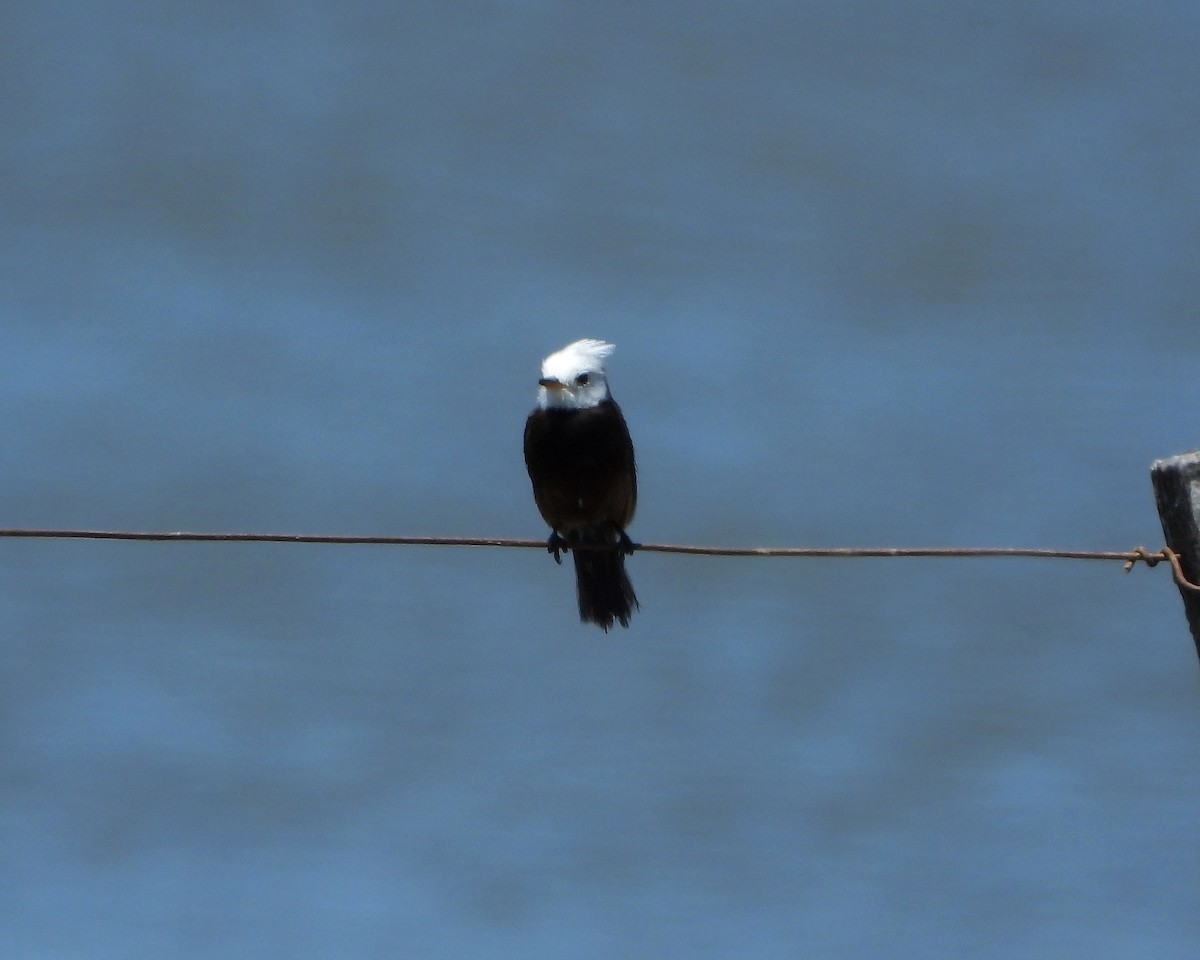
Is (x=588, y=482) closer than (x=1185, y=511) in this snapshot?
No

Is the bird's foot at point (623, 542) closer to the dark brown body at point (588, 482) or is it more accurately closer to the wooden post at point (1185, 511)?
the dark brown body at point (588, 482)

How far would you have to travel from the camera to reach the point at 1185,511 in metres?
4.15

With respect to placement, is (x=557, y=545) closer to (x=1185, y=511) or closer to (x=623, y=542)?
(x=623, y=542)

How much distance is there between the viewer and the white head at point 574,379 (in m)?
7.04

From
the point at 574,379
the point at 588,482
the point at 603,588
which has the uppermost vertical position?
the point at 574,379

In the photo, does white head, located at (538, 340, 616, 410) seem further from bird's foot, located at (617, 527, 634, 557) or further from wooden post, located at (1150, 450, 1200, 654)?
wooden post, located at (1150, 450, 1200, 654)

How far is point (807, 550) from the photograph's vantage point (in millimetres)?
4523

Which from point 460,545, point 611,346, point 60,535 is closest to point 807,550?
point 460,545

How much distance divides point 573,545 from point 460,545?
207 centimetres

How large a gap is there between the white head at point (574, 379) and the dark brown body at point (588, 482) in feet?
0.12

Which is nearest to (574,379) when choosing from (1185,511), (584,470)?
(584,470)

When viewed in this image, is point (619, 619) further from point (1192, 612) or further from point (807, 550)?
point (1192, 612)

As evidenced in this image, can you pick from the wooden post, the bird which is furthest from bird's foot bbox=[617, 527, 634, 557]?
the wooden post

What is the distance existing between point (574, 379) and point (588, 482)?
45 cm
